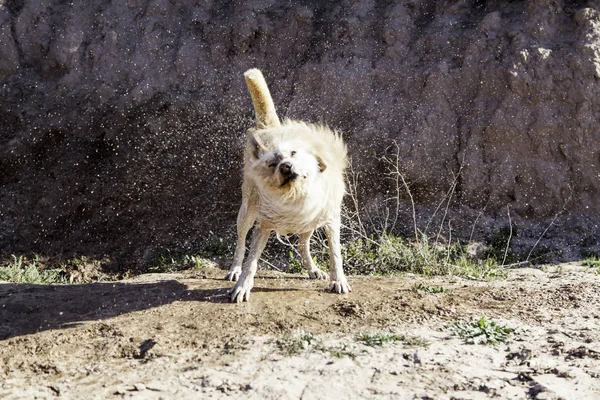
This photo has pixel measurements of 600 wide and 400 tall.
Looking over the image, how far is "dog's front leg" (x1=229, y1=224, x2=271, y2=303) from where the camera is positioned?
5.32 m

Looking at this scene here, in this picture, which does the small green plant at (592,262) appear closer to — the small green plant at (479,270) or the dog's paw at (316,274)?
the small green plant at (479,270)

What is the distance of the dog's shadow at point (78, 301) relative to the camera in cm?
504

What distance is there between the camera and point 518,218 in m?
7.85

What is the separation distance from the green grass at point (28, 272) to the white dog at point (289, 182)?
254cm

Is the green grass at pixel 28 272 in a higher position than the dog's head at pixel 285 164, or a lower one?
lower

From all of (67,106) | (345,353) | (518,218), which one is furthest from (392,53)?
(345,353)

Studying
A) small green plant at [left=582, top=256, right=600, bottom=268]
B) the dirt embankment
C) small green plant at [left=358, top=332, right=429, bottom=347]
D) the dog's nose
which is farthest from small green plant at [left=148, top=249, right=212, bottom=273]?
small green plant at [left=582, top=256, right=600, bottom=268]

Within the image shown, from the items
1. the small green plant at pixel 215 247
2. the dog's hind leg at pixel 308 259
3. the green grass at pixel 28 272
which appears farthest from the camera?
the small green plant at pixel 215 247

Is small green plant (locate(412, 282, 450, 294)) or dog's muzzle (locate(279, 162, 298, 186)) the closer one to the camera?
dog's muzzle (locate(279, 162, 298, 186))

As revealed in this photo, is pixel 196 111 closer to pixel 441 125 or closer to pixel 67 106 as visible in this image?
pixel 67 106

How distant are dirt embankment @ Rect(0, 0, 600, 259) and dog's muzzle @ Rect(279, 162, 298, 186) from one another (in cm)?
324

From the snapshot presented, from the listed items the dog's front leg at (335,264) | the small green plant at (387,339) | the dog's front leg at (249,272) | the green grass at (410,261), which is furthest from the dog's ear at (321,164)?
the green grass at (410,261)

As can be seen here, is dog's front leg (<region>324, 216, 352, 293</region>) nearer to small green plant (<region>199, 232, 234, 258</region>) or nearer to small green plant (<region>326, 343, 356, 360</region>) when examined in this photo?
small green plant (<region>326, 343, 356, 360</region>)

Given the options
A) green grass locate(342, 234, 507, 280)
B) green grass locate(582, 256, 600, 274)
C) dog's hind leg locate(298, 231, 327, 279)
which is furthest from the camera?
green grass locate(582, 256, 600, 274)
